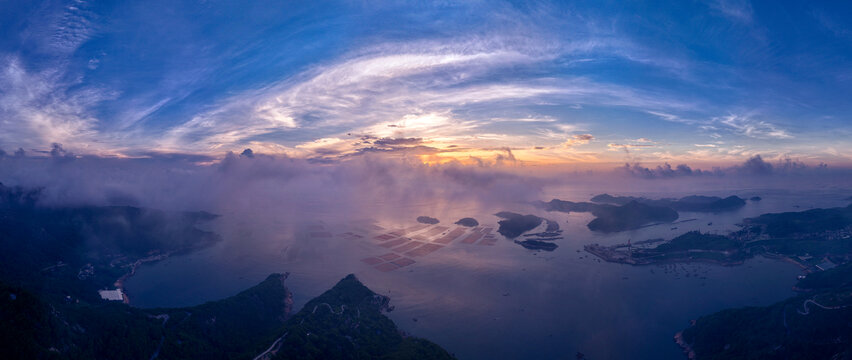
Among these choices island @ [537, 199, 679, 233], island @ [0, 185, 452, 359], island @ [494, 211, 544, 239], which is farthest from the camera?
island @ [537, 199, 679, 233]

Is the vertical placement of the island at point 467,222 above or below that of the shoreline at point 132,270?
above

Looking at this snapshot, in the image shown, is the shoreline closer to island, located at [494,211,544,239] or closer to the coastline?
the coastline

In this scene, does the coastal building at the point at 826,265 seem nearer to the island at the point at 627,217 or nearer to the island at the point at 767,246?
the island at the point at 767,246

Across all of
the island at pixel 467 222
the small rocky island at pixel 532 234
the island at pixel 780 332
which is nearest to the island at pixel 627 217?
the small rocky island at pixel 532 234

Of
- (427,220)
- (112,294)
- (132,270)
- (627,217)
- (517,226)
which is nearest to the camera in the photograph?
(112,294)

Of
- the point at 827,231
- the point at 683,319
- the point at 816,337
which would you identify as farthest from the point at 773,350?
the point at 827,231

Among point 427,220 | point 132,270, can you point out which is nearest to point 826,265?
point 427,220

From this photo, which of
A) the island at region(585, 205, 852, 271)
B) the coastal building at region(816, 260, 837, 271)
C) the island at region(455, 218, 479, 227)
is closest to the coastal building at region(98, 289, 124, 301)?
the island at region(455, 218, 479, 227)

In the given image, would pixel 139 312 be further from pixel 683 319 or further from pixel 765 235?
pixel 765 235

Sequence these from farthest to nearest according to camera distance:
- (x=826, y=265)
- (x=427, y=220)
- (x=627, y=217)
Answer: (x=427, y=220) → (x=627, y=217) → (x=826, y=265)

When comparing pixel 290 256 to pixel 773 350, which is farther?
pixel 290 256

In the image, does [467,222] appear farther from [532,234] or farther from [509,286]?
[509,286]
